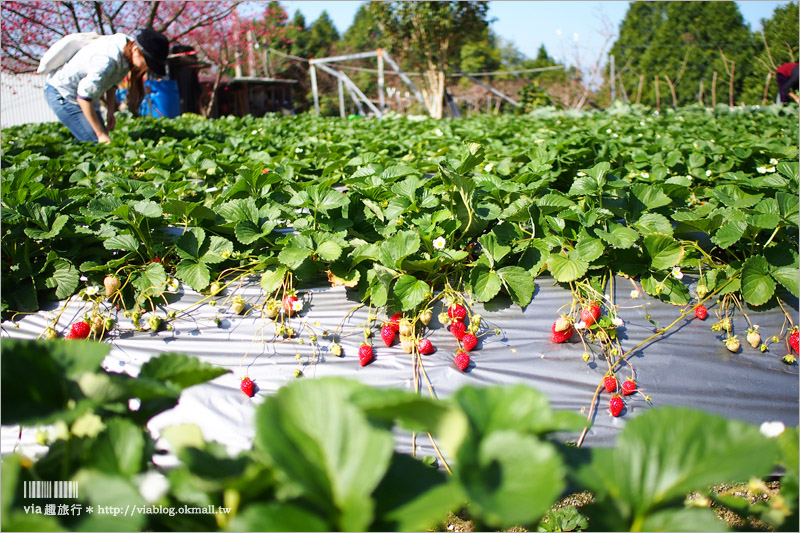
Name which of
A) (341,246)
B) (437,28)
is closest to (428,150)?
(341,246)

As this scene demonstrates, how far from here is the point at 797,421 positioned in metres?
1.76

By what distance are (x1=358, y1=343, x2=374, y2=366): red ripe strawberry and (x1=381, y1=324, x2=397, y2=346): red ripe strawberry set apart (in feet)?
0.20

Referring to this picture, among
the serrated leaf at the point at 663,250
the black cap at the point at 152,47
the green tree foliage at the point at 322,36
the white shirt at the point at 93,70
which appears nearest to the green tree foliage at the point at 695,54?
the green tree foliage at the point at 322,36

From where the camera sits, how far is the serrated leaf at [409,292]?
5.75 ft

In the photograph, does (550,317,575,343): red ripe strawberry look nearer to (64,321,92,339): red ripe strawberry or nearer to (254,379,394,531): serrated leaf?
(254,379,394,531): serrated leaf

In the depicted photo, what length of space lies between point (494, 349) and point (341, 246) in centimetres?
63

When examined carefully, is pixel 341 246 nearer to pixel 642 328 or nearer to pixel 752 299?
pixel 642 328

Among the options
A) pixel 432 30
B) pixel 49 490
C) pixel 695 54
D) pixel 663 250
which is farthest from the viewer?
pixel 695 54

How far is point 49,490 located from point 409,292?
1.23m

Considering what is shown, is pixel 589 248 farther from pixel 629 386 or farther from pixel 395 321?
pixel 395 321

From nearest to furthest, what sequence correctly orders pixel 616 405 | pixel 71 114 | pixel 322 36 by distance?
pixel 616 405, pixel 71 114, pixel 322 36

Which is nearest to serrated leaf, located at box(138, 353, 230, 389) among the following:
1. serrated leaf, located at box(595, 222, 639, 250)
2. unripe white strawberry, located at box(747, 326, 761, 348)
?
serrated leaf, located at box(595, 222, 639, 250)

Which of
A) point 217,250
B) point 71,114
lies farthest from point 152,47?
point 217,250

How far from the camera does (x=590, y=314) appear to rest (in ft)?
5.81
